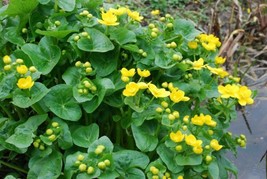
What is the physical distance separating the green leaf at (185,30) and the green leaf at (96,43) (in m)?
0.28

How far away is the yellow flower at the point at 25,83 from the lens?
1341mm

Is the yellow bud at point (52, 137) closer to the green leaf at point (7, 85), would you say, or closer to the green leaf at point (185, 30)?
the green leaf at point (7, 85)

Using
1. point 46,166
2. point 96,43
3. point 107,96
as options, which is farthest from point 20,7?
point 46,166

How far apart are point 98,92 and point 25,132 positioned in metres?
0.23

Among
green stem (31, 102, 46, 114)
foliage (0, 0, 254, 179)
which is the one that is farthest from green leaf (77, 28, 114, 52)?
green stem (31, 102, 46, 114)

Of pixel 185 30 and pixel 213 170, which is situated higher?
pixel 185 30

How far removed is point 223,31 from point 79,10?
5.55ft

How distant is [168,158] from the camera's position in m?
→ 1.42

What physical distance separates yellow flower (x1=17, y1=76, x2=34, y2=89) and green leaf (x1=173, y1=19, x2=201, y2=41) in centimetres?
54

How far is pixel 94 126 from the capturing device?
1.46m

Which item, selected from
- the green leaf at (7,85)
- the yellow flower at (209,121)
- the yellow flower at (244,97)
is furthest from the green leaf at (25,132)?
the yellow flower at (244,97)

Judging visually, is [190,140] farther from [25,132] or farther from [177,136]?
[25,132]

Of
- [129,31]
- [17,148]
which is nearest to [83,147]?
[17,148]

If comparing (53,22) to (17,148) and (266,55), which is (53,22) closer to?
(17,148)
